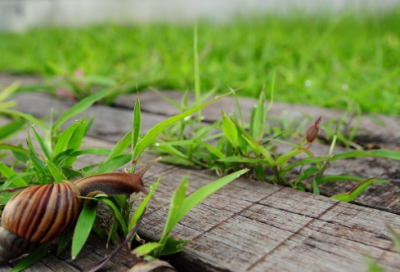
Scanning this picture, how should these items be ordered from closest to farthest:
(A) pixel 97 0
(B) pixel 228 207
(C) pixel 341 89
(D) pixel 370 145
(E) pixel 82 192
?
(E) pixel 82 192 → (B) pixel 228 207 → (D) pixel 370 145 → (C) pixel 341 89 → (A) pixel 97 0

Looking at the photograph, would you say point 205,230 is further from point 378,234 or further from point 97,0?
point 97,0

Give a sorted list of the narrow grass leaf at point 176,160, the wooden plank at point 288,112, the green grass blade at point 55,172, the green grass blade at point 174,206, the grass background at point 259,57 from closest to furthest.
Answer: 1. the green grass blade at point 174,206
2. the green grass blade at point 55,172
3. the narrow grass leaf at point 176,160
4. the wooden plank at point 288,112
5. the grass background at point 259,57

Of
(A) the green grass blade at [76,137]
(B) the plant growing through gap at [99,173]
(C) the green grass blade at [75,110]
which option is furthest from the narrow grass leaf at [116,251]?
(C) the green grass blade at [75,110]

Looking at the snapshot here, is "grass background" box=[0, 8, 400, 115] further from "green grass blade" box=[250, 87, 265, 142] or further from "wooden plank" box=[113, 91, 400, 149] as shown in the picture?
"green grass blade" box=[250, 87, 265, 142]

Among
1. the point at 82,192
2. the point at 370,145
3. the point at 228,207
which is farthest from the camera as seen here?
the point at 370,145

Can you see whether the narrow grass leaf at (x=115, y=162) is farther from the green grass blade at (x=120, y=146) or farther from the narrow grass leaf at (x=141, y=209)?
the narrow grass leaf at (x=141, y=209)

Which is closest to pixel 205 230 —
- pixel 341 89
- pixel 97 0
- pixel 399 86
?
pixel 341 89

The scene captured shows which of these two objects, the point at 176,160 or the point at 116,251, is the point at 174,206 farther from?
the point at 176,160
